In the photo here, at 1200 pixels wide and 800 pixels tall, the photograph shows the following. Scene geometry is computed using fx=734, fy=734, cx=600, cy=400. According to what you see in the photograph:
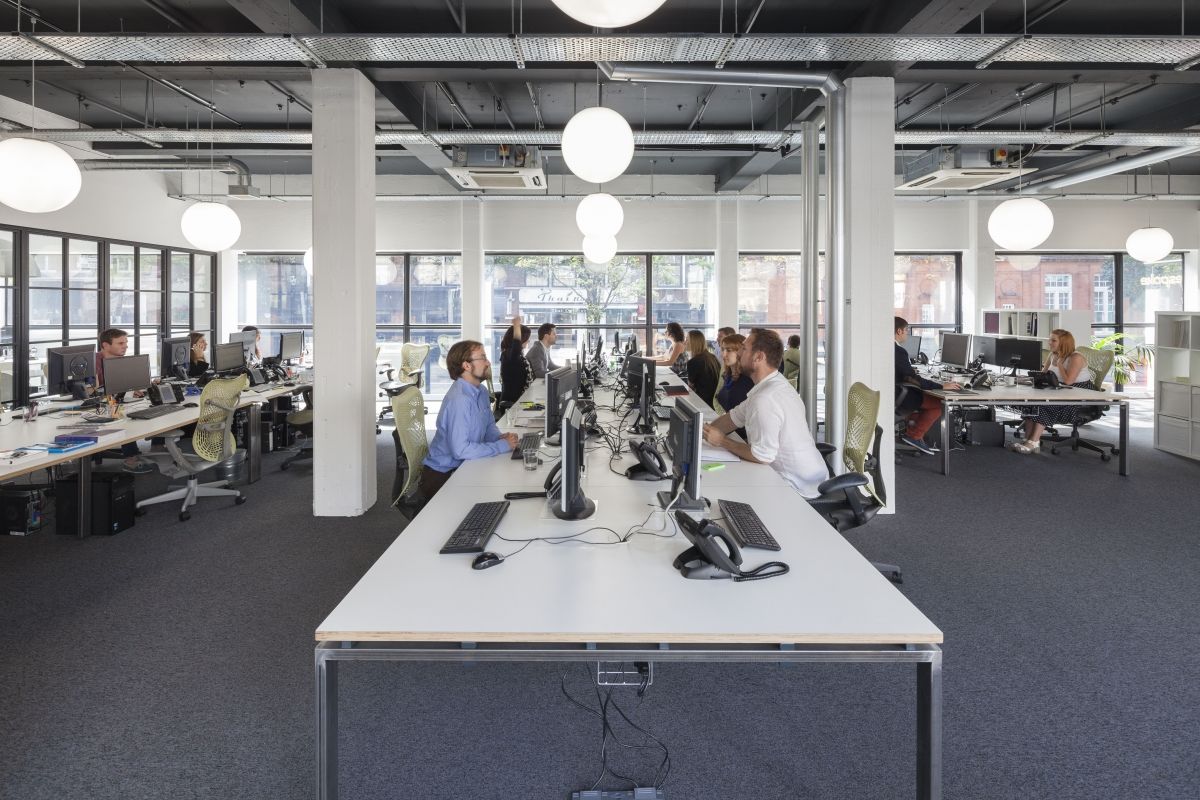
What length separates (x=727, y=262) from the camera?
11703 mm

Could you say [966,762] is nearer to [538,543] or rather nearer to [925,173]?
[538,543]

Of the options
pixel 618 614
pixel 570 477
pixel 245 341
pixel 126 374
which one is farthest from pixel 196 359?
pixel 618 614

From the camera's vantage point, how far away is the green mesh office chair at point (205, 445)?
5.52 m

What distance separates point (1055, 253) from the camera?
11977 millimetres

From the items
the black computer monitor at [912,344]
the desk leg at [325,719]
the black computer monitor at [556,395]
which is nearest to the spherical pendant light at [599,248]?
the black computer monitor at [912,344]

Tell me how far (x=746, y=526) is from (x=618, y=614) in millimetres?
863

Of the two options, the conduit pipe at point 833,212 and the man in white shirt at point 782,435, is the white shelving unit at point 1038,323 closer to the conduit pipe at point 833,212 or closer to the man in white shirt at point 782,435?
the conduit pipe at point 833,212

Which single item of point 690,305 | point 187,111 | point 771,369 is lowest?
point 771,369

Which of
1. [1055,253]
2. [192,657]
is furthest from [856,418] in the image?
[1055,253]

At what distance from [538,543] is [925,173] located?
7.25m

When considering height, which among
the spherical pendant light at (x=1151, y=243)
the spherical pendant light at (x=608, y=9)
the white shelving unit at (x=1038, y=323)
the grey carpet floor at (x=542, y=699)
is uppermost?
the spherical pendant light at (x=1151, y=243)

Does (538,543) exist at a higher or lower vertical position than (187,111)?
lower

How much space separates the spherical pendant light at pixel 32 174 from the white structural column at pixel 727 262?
29.0 ft

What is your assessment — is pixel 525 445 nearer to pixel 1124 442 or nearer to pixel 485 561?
pixel 485 561
